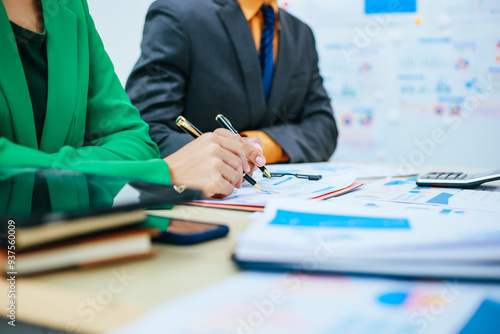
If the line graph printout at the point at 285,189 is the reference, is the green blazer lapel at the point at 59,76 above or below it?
above

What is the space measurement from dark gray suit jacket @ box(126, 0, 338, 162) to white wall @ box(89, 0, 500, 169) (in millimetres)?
916

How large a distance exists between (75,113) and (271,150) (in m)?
0.55

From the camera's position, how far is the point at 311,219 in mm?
480

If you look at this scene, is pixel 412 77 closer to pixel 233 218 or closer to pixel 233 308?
pixel 233 218

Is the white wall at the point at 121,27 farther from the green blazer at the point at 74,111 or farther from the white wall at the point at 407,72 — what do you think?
the green blazer at the point at 74,111

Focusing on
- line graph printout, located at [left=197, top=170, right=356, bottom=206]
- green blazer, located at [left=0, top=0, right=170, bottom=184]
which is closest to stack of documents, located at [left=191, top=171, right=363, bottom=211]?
line graph printout, located at [left=197, top=170, right=356, bottom=206]

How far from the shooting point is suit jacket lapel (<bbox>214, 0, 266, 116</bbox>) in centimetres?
136

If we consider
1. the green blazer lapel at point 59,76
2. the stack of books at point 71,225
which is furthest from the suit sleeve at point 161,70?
the stack of books at point 71,225

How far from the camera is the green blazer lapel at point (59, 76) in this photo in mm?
809

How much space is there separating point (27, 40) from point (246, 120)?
70 centimetres

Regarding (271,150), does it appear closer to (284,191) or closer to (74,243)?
(284,191)

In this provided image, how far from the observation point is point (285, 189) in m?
0.80

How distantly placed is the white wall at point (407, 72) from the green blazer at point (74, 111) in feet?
4.15

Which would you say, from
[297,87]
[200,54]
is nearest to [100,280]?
[200,54]
